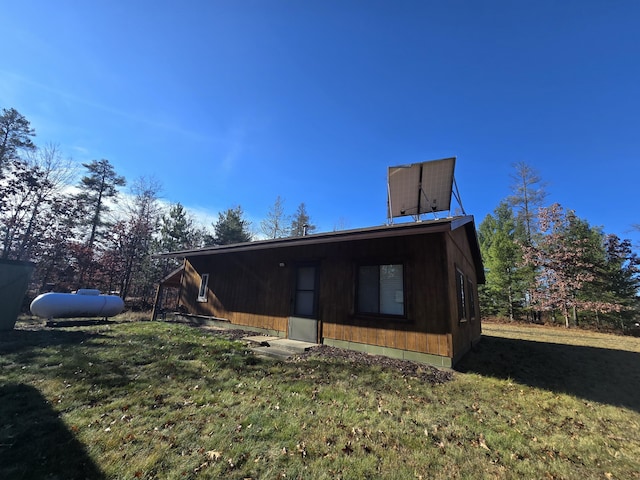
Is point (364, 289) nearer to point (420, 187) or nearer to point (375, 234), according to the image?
point (375, 234)

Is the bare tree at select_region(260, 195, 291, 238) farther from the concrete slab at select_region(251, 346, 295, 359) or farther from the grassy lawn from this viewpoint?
the grassy lawn

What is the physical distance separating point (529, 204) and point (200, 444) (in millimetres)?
28295

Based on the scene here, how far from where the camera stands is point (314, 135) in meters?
10.6

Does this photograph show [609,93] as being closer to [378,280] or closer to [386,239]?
[386,239]

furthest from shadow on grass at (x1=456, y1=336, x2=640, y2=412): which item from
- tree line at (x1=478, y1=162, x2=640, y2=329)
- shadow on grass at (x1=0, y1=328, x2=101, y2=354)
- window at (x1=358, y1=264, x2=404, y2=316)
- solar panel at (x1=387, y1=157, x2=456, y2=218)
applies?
tree line at (x1=478, y1=162, x2=640, y2=329)

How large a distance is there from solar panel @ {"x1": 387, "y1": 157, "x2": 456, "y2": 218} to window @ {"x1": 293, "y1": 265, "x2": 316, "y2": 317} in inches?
125

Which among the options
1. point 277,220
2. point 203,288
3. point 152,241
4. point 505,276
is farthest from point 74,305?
point 505,276

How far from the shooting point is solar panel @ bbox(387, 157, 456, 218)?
7339mm

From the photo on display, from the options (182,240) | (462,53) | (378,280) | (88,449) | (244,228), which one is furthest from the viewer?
(244,228)

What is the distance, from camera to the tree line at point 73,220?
15.0 metres

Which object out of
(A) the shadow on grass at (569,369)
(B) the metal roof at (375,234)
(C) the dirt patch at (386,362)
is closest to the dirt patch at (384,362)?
(C) the dirt patch at (386,362)

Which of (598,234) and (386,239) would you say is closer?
(386,239)

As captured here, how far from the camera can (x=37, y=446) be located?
8.07ft

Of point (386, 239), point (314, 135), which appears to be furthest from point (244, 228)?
point (386, 239)
